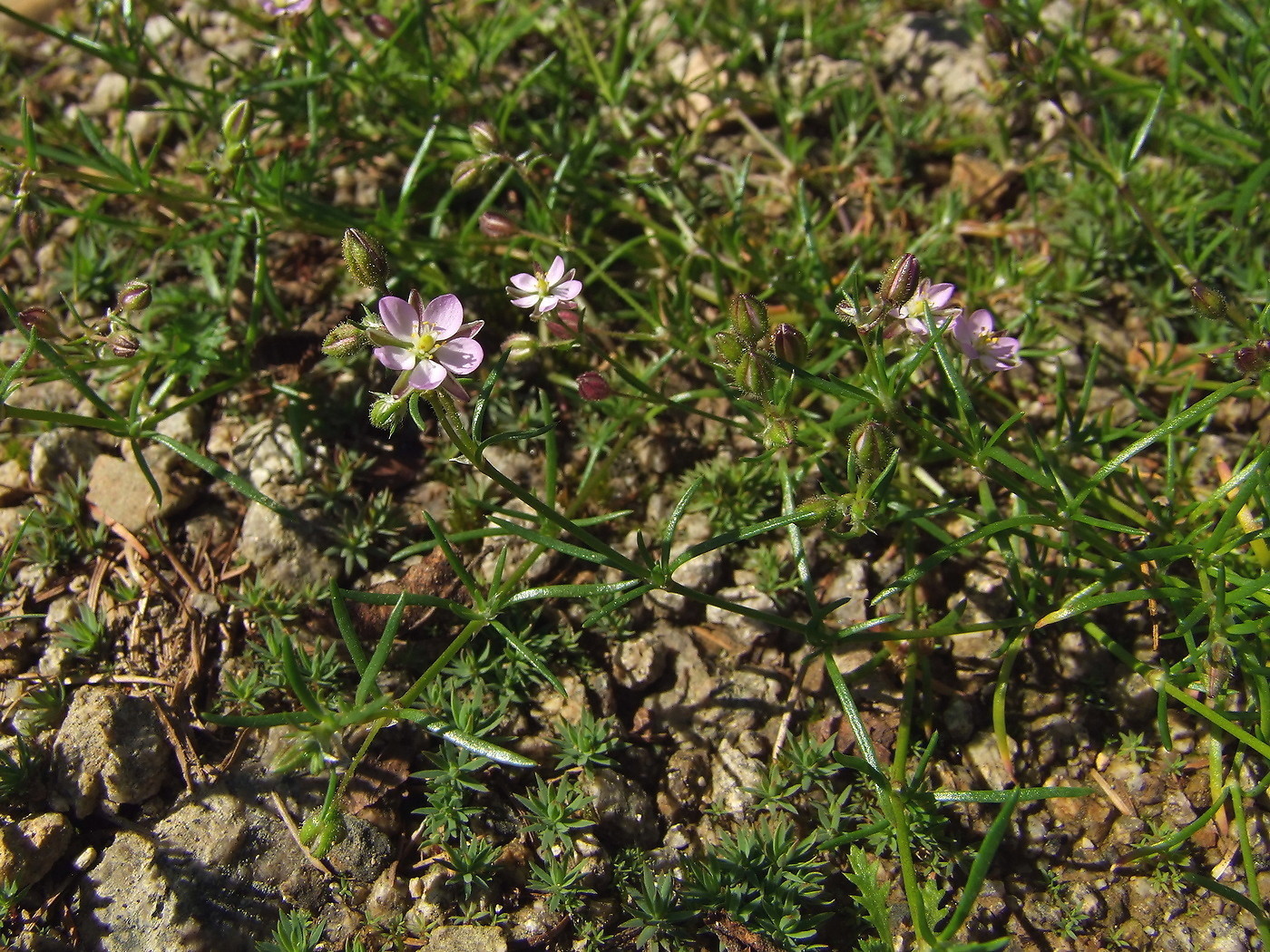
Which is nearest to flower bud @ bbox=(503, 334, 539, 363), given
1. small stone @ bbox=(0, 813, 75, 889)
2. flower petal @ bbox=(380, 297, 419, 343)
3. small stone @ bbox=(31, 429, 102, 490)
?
flower petal @ bbox=(380, 297, 419, 343)

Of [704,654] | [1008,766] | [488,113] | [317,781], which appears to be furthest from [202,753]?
[488,113]

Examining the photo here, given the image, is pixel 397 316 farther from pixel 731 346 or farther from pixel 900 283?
pixel 900 283

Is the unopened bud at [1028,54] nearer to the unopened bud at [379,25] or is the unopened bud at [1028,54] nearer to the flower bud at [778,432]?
the flower bud at [778,432]

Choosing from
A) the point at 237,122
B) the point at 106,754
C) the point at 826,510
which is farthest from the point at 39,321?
the point at 826,510

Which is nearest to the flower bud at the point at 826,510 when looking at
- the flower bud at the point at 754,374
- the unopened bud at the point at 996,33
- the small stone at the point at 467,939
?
the flower bud at the point at 754,374

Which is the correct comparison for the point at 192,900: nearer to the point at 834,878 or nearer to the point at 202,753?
the point at 202,753

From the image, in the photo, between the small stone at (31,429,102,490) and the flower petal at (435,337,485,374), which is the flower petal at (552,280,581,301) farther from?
the small stone at (31,429,102,490)
